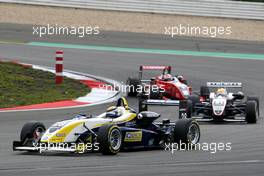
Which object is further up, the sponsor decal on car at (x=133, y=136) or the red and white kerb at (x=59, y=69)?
the red and white kerb at (x=59, y=69)

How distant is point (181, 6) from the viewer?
128 feet

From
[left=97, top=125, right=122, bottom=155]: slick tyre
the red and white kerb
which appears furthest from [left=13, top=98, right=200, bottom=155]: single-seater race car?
the red and white kerb

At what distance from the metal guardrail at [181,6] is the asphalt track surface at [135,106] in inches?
82.5

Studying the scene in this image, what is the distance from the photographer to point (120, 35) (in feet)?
122

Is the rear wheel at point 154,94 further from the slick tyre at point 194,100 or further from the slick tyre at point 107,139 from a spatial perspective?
the slick tyre at point 107,139

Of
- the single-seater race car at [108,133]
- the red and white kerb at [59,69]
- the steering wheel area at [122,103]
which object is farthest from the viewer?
the red and white kerb at [59,69]

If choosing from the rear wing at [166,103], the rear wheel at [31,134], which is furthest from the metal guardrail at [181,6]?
the rear wheel at [31,134]

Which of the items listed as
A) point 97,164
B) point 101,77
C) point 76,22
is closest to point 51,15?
point 76,22

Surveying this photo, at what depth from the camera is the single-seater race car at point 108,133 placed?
44.2 ft

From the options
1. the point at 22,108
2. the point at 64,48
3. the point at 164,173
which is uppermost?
the point at 64,48

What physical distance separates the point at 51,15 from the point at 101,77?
41.1 ft

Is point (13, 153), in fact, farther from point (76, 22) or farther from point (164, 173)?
point (76, 22)

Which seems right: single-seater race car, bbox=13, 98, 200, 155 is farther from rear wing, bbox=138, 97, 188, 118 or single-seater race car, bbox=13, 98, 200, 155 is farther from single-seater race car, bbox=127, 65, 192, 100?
single-seater race car, bbox=127, 65, 192, 100

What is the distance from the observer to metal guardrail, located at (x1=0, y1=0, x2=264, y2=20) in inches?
1511
